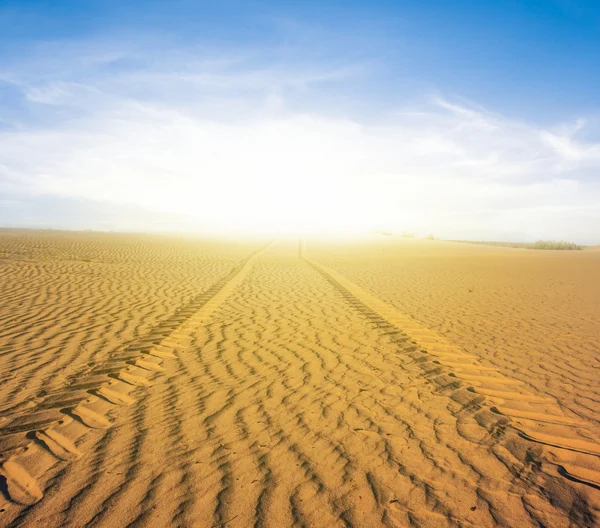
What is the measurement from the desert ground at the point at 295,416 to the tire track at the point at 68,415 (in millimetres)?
27

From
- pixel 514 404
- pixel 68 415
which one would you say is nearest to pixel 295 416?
pixel 68 415

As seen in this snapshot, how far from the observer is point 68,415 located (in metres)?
4.42

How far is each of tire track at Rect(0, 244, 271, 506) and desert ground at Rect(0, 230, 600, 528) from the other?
27 millimetres

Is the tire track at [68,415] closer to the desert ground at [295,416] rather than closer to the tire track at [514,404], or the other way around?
the desert ground at [295,416]

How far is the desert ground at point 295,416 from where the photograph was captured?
3039 mm

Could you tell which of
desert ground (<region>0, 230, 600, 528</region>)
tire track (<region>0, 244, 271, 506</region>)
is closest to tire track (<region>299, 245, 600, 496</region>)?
desert ground (<region>0, 230, 600, 528</region>)

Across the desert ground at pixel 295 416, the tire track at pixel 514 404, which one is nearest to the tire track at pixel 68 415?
the desert ground at pixel 295 416

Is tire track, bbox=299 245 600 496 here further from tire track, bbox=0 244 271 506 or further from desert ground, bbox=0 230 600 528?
tire track, bbox=0 244 271 506

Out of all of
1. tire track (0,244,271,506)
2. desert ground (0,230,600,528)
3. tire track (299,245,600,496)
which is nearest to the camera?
desert ground (0,230,600,528)

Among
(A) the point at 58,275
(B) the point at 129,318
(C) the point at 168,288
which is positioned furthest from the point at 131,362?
(A) the point at 58,275

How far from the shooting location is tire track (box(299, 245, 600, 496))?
12.0 feet

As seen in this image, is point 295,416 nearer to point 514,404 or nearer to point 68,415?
point 68,415

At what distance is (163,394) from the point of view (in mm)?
5047

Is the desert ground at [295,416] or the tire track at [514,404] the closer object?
the desert ground at [295,416]
